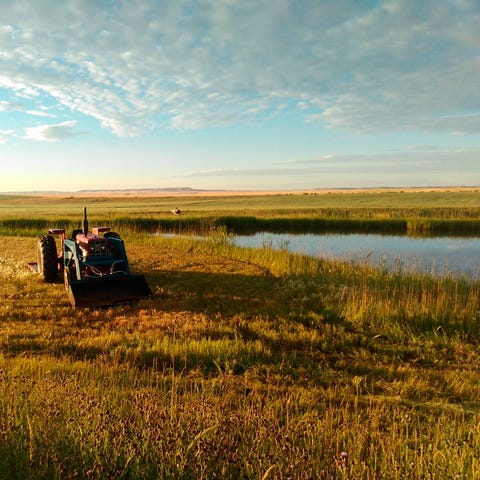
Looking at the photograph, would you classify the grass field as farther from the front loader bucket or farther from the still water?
the still water

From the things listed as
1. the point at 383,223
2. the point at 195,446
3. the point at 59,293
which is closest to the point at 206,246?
the point at 59,293

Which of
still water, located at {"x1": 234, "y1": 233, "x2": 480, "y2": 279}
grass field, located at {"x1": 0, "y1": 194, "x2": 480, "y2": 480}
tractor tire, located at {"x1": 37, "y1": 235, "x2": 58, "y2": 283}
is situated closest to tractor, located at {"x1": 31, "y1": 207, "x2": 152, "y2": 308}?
tractor tire, located at {"x1": 37, "y1": 235, "x2": 58, "y2": 283}

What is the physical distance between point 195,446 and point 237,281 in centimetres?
760

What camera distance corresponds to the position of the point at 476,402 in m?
4.00

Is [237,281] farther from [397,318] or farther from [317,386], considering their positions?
[317,386]

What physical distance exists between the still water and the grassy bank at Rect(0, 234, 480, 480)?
647cm

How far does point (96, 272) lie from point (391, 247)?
16313 mm

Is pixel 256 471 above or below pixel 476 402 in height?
above

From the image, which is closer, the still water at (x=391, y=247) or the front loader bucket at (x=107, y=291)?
the front loader bucket at (x=107, y=291)

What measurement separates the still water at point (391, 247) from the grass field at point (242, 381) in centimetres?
641

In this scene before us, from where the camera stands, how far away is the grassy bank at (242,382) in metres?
2.40

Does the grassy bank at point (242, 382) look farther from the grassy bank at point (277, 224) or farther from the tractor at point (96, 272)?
the grassy bank at point (277, 224)

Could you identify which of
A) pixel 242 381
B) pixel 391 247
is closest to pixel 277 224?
pixel 391 247

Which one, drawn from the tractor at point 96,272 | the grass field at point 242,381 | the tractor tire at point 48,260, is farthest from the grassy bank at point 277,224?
the grass field at point 242,381
